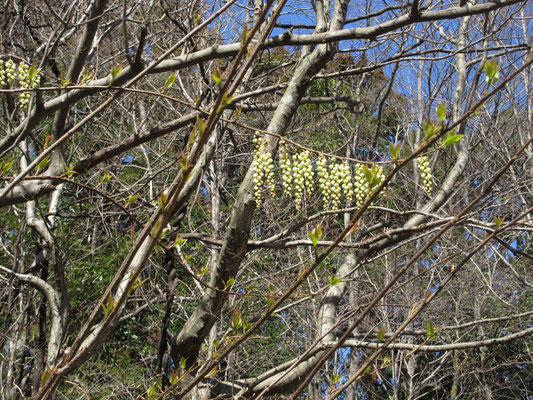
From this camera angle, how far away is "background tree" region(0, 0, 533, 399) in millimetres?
1544

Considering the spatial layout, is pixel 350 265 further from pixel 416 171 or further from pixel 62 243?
pixel 416 171

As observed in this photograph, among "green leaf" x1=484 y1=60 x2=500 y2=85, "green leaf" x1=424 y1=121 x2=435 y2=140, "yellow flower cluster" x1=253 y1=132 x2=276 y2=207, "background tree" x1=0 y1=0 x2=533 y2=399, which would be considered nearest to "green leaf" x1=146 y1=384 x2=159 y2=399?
"background tree" x1=0 y1=0 x2=533 y2=399

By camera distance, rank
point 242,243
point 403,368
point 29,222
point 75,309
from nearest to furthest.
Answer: point 242,243 → point 29,222 → point 75,309 → point 403,368

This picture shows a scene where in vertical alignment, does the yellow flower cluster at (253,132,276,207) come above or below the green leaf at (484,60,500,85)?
below

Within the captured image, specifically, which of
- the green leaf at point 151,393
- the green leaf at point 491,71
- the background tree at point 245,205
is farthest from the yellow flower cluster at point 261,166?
the green leaf at point 491,71

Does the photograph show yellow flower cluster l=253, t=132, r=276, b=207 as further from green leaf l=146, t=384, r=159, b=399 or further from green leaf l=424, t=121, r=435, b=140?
green leaf l=424, t=121, r=435, b=140

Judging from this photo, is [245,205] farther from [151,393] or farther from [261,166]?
[151,393]

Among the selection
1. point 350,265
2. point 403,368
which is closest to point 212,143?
point 350,265

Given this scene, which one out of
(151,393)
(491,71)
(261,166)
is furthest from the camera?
(261,166)

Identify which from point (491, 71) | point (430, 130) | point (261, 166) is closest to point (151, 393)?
point (430, 130)

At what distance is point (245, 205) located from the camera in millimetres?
2695

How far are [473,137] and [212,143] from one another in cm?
845

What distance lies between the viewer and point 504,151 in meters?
9.38

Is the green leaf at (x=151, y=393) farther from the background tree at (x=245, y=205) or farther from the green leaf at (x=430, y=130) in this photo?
the green leaf at (x=430, y=130)
